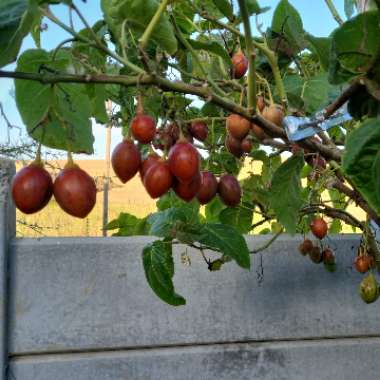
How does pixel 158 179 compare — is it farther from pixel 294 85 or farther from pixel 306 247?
pixel 306 247

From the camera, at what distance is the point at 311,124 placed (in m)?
0.79

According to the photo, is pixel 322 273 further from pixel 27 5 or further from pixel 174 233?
pixel 27 5

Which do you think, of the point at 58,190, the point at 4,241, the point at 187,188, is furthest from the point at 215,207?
the point at 58,190

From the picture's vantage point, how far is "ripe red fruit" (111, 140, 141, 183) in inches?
28.0

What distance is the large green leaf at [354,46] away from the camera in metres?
0.63

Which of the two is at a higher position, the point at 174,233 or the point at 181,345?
the point at 174,233

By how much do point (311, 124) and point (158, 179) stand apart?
0.23m

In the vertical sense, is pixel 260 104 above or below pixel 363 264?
above

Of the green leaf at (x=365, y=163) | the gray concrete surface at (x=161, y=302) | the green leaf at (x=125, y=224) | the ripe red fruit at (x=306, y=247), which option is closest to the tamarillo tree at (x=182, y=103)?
the green leaf at (x=365, y=163)

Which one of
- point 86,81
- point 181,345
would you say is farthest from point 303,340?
point 86,81

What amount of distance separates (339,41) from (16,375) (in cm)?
128

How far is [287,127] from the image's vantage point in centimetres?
80

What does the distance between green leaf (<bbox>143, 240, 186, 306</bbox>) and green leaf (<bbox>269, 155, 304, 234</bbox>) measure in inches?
8.8

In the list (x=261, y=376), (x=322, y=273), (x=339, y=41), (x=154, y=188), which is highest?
(x=339, y=41)
